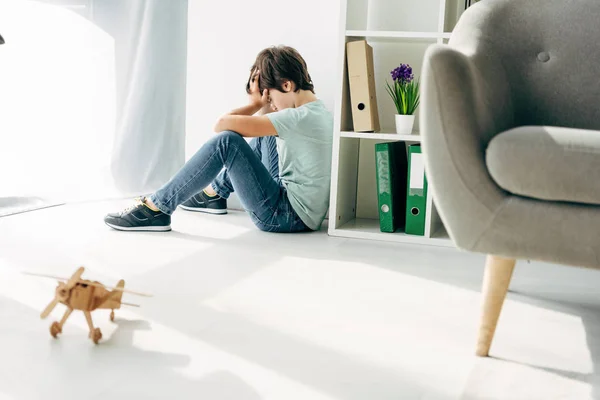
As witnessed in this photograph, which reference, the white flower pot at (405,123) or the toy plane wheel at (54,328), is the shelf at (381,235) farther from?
the toy plane wheel at (54,328)

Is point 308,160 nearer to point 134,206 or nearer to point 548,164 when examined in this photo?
point 134,206

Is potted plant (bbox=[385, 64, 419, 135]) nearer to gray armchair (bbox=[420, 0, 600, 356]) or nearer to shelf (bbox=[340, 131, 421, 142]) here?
shelf (bbox=[340, 131, 421, 142])

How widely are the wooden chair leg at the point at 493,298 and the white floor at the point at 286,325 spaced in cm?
4

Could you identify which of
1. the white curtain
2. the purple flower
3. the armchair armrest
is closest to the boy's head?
the purple flower

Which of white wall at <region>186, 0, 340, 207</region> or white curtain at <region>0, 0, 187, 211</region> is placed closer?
white curtain at <region>0, 0, 187, 211</region>

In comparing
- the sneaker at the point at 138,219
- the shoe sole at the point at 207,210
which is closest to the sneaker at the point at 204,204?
the shoe sole at the point at 207,210

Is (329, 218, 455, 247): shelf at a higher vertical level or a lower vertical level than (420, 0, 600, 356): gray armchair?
lower

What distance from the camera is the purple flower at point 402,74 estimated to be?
2.57 meters

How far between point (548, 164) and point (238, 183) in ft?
4.93

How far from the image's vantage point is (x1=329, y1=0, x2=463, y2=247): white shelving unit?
8.45 ft

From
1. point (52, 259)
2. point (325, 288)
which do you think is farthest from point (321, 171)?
point (52, 259)

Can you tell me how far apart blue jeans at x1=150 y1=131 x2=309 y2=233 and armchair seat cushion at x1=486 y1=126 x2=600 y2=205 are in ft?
4.52

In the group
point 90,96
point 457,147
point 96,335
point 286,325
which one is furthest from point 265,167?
point 457,147

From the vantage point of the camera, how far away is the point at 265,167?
2627 millimetres
